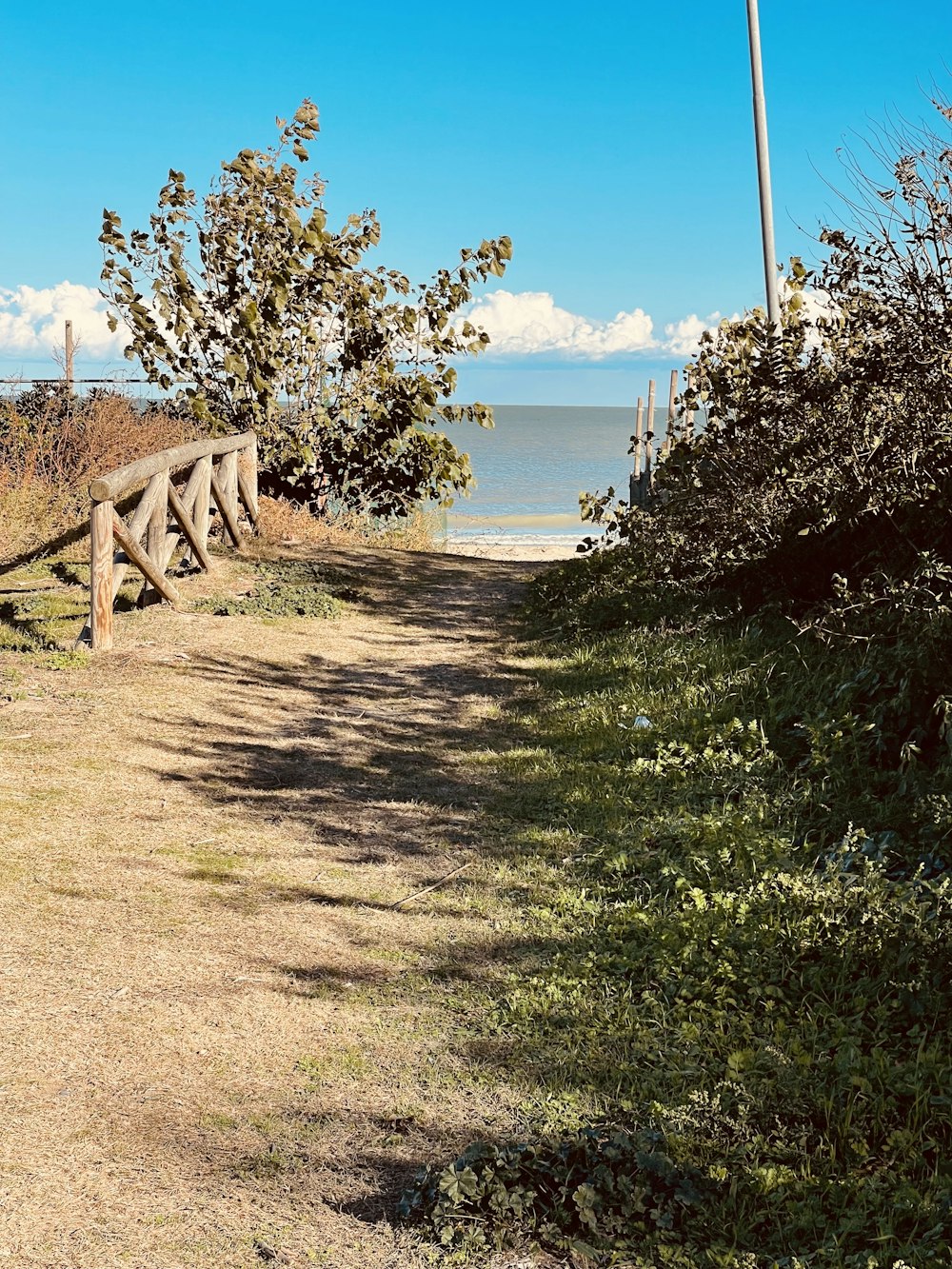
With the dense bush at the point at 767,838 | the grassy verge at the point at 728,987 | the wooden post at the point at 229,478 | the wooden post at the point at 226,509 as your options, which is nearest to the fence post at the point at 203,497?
the wooden post at the point at 226,509

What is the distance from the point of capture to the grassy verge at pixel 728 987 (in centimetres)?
328

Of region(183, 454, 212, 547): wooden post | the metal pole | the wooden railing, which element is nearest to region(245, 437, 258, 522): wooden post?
the wooden railing

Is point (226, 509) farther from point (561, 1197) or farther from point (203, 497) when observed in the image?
point (561, 1197)

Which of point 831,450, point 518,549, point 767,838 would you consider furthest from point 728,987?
point 518,549

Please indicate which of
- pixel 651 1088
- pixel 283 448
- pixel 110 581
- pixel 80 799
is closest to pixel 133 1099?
pixel 651 1088

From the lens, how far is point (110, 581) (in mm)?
9398

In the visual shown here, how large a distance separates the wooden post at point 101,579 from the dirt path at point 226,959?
292 millimetres

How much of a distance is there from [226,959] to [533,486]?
55.2 meters

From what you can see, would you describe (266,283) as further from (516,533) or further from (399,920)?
(516,533)

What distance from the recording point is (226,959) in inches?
191

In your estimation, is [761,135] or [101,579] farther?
[761,135]

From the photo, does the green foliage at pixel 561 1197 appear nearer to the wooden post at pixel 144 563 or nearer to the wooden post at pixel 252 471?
the wooden post at pixel 144 563

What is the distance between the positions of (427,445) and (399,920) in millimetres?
12409

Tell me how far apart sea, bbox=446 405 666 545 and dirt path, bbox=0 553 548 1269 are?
1037 centimetres
